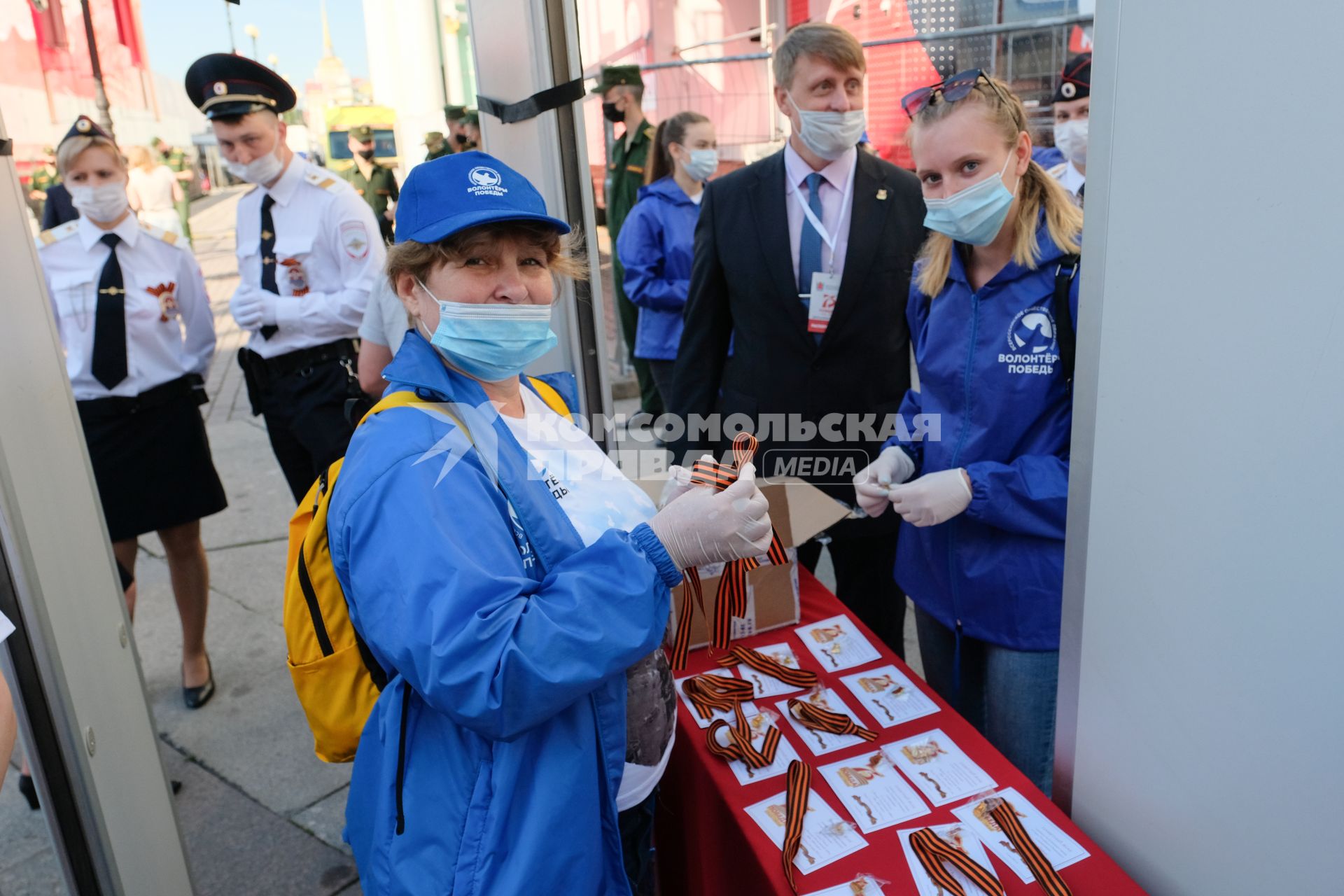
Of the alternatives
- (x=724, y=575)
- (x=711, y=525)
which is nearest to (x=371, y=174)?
(x=724, y=575)

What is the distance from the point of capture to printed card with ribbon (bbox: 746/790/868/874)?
4.49 ft

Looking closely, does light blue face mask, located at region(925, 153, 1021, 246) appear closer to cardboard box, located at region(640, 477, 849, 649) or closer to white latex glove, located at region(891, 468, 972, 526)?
white latex glove, located at region(891, 468, 972, 526)

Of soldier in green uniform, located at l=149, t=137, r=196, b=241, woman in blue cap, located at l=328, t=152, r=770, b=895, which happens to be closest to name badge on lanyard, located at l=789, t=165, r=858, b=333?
woman in blue cap, located at l=328, t=152, r=770, b=895

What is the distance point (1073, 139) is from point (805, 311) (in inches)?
105

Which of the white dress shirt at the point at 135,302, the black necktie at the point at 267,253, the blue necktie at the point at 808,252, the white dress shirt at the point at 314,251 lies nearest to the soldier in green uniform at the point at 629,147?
the white dress shirt at the point at 314,251

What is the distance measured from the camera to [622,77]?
6.13 meters

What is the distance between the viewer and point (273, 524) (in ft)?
17.8

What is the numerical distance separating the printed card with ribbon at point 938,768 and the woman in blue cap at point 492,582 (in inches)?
17.0

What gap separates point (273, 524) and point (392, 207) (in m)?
2.85

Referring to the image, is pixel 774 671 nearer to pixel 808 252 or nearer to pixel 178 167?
pixel 808 252

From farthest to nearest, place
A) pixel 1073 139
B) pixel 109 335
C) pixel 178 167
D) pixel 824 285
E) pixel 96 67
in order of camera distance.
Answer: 1. pixel 178 167
2. pixel 1073 139
3. pixel 109 335
4. pixel 96 67
5. pixel 824 285

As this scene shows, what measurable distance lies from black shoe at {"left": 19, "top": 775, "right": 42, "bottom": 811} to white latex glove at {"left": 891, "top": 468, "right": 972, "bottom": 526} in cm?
170

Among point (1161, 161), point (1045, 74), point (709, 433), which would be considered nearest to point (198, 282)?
point (709, 433)

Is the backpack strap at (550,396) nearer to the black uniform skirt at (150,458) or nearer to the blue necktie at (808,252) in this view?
the blue necktie at (808,252)
